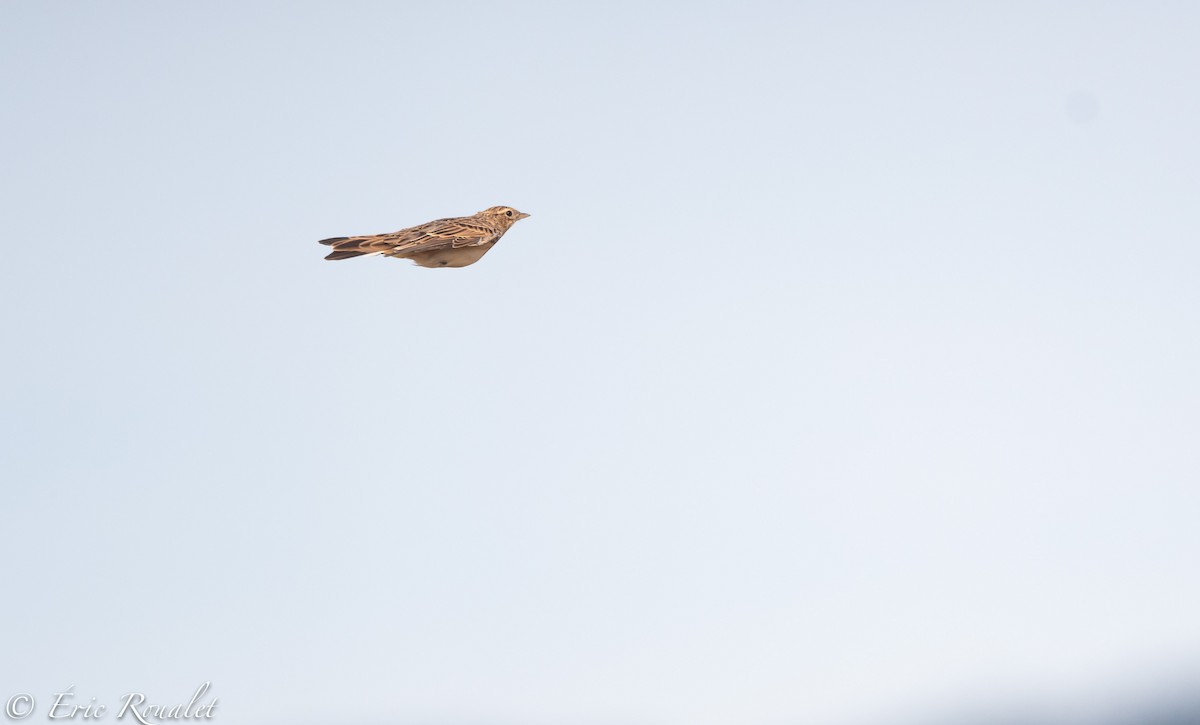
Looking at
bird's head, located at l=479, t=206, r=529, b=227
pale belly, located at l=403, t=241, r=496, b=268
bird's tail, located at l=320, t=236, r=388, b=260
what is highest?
bird's head, located at l=479, t=206, r=529, b=227

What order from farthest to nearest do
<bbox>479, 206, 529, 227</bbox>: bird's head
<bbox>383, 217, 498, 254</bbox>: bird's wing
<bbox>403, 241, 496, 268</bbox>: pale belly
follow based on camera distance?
<bbox>479, 206, 529, 227</bbox>: bird's head
<bbox>403, 241, 496, 268</bbox>: pale belly
<bbox>383, 217, 498, 254</bbox>: bird's wing

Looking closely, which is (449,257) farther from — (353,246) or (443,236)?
(353,246)

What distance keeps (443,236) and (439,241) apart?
Result: 39 centimetres

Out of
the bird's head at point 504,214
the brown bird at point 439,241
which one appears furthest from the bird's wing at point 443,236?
the bird's head at point 504,214

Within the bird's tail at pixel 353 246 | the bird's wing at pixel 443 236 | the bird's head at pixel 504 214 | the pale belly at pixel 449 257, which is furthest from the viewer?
the bird's head at pixel 504 214

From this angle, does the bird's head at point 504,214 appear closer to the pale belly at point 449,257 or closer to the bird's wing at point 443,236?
the bird's wing at point 443,236

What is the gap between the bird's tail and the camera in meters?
30.9

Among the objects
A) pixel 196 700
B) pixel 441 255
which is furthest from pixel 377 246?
pixel 196 700

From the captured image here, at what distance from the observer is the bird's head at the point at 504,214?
124ft

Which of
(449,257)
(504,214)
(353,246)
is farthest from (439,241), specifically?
(504,214)

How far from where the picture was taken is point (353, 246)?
3148cm

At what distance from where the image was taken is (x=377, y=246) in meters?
32.0

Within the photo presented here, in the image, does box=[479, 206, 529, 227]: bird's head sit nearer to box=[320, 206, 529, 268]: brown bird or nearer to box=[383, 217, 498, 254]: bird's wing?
box=[320, 206, 529, 268]: brown bird

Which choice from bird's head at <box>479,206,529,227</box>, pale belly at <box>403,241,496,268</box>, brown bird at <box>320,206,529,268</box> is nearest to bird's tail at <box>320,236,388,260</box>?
brown bird at <box>320,206,529,268</box>
